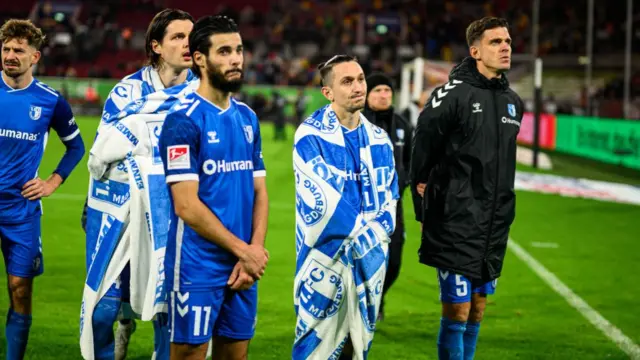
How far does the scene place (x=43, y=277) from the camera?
1031 centimetres

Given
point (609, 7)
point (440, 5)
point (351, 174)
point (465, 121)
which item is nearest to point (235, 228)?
point (351, 174)

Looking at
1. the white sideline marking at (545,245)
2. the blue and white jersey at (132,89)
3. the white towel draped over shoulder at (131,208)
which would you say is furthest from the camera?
the white sideline marking at (545,245)

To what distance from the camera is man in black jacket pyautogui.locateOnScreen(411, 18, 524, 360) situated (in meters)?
6.20

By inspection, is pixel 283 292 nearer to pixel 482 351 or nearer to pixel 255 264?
pixel 482 351

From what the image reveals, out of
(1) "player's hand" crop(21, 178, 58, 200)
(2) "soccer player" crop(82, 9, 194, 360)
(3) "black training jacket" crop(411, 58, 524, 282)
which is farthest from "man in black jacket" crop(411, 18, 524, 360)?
(1) "player's hand" crop(21, 178, 58, 200)

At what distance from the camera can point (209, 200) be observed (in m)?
4.37

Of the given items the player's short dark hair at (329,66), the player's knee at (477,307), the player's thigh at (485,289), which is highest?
the player's short dark hair at (329,66)

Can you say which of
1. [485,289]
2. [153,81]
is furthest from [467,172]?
[153,81]

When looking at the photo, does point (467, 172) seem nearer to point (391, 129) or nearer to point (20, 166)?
point (391, 129)

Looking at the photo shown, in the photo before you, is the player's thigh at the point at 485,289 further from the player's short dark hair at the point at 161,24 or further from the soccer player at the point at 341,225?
the player's short dark hair at the point at 161,24

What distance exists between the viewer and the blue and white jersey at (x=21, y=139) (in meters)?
6.46

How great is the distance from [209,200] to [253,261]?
0.34 metres

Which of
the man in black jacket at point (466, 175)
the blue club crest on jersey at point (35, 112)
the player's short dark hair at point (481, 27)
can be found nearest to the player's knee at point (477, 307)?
the man in black jacket at point (466, 175)

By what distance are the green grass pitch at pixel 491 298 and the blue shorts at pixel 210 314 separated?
2917 millimetres
